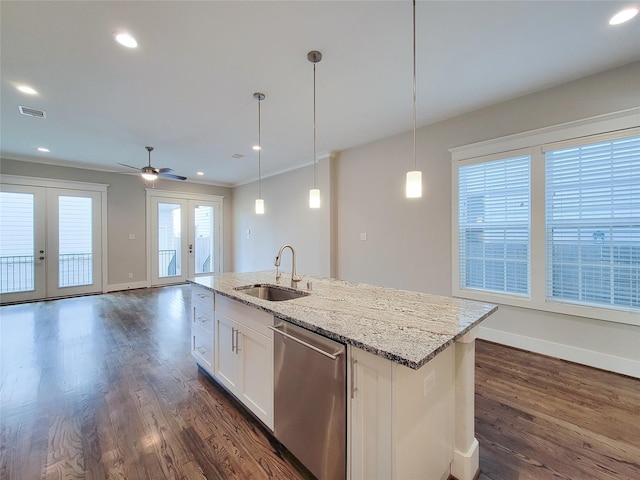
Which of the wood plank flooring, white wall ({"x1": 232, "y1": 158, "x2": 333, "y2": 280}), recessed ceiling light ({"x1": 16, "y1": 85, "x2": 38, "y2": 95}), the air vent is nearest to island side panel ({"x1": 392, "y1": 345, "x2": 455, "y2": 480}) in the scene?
the wood plank flooring

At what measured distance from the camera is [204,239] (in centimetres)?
779

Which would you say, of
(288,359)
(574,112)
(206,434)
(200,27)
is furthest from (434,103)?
(206,434)

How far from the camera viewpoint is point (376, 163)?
14.4ft

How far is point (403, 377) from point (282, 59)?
8.38 feet

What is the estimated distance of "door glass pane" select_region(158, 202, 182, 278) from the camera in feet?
23.0

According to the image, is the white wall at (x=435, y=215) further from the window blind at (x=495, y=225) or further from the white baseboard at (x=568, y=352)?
the window blind at (x=495, y=225)

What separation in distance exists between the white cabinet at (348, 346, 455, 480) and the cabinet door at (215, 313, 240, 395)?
44.4 inches

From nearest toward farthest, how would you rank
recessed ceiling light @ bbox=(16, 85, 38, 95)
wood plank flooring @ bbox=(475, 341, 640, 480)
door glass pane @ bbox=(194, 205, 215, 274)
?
wood plank flooring @ bbox=(475, 341, 640, 480)
recessed ceiling light @ bbox=(16, 85, 38, 95)
door glass pane @ bbox=(194, 205, 215, 274)

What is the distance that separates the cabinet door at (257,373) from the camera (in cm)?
173

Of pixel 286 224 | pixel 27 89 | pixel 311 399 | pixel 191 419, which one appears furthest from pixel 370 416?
pixel 286 224

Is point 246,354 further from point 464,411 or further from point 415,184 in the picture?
point 415,184

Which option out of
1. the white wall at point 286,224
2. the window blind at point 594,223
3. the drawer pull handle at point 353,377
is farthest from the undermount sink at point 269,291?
the window blind at point 594,223

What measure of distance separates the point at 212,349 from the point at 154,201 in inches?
231

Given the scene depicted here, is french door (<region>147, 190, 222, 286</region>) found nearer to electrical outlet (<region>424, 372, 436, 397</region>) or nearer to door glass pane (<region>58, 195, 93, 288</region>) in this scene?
door glass pane (<region>58, 195, 93, 288</region>)
